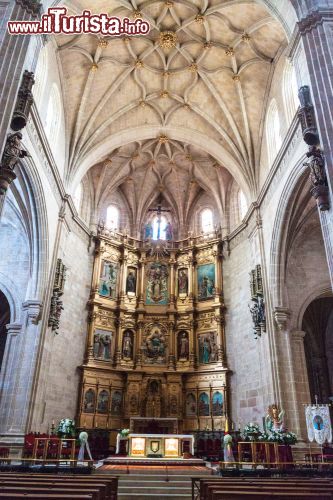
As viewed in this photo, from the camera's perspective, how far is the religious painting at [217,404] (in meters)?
20.0

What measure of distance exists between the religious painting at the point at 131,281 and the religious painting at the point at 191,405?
22.2 feet

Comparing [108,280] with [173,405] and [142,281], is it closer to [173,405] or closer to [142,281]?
[142,281]

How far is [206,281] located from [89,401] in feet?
30.0

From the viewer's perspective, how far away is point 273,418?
14188 millimetres

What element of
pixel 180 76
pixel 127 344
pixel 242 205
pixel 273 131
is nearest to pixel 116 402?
pixel 127 344

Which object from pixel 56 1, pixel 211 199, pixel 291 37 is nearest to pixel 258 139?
pixel 211 199

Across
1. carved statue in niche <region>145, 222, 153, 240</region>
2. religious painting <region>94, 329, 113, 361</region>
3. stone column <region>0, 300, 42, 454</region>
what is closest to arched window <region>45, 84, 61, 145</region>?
stone column <region>0, 300, 42, 454</region>

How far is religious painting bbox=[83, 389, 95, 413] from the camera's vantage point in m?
19.7

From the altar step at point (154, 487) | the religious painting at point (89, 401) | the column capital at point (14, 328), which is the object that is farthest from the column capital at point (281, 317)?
the column capital at point (14, 328)

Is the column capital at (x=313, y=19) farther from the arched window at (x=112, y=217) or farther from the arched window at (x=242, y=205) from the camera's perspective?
the arched window at (x=112, y=217)

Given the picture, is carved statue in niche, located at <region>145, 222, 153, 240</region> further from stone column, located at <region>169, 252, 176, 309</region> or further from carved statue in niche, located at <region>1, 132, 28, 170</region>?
carved statue in niche, located at <region>1, 132, 28, 170</region>

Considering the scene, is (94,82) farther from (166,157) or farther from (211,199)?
(211,199)

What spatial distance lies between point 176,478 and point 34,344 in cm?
754

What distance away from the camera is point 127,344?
22.9 m
